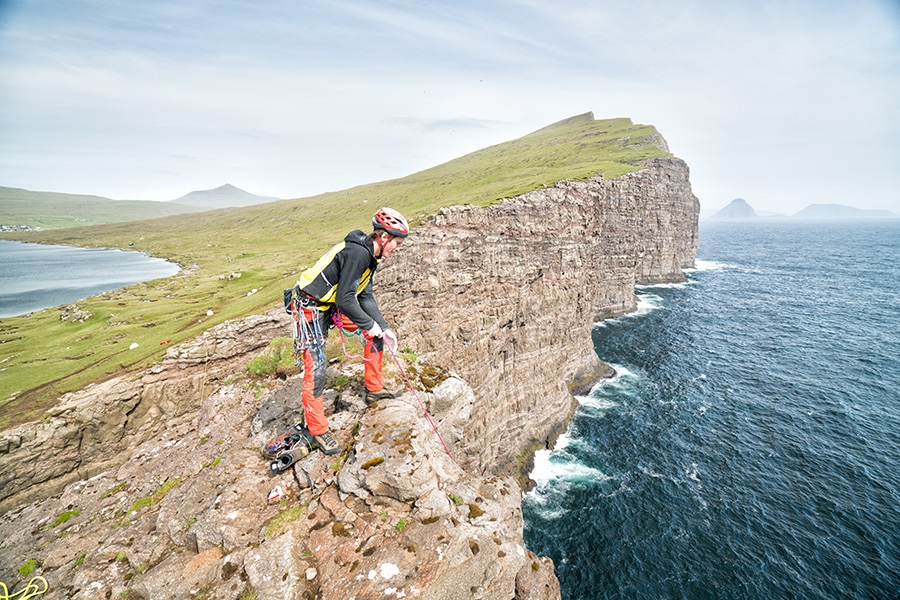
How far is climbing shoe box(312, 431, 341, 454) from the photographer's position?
939cm

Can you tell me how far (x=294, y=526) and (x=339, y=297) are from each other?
5331 mm

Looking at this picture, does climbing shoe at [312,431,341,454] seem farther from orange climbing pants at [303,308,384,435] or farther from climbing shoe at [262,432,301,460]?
climbing shoe at [262,432,301,460]

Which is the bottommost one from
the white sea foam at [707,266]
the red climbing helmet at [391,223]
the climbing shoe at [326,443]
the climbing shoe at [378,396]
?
the white sea foam at [707,266]

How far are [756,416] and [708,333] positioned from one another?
3039 cm

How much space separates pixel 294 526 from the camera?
7.85 m

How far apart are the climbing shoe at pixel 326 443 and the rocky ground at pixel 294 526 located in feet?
0.93

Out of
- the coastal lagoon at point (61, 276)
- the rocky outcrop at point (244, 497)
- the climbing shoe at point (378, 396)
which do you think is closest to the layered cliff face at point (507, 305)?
the rocky outcrop at point (244, 497)

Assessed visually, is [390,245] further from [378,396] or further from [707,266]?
[707,266]

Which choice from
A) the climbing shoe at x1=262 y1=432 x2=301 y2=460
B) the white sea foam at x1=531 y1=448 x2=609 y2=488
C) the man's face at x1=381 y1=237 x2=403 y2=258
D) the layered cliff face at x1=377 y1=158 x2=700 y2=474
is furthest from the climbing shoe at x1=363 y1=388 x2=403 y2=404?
the white sea foam at x1=531 y1=448 x2=609 y2=488

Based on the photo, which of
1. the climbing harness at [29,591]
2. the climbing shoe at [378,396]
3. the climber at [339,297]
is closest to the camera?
the climbing harness at [29,591]

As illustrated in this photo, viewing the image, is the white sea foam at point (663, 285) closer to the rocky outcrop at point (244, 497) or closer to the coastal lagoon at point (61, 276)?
the rocky outcrop at point (244, 497)

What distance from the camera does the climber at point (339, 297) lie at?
8.95 metres

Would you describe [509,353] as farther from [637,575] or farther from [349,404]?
[349,404]

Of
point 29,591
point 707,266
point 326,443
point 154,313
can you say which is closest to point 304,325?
point 326,443
